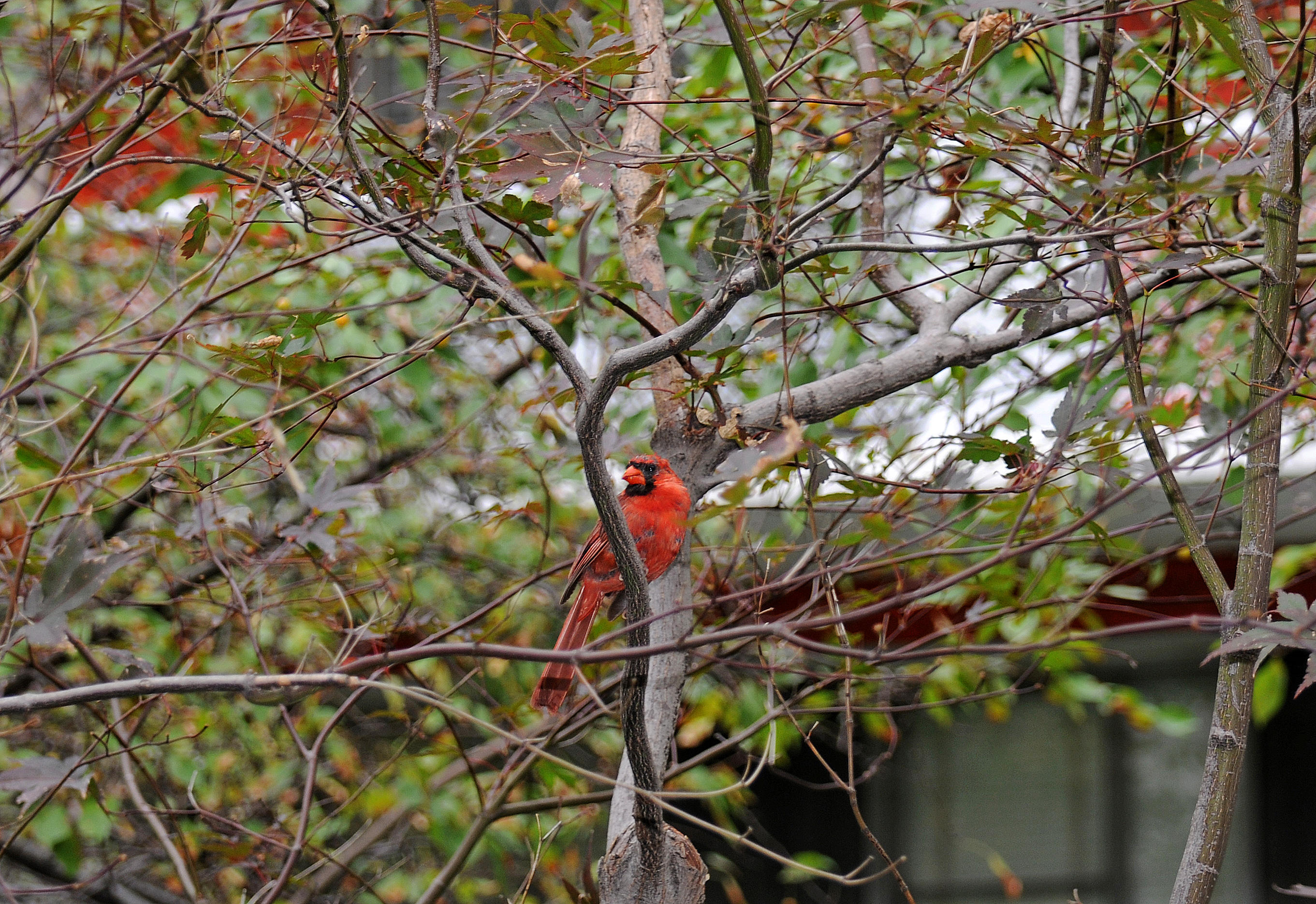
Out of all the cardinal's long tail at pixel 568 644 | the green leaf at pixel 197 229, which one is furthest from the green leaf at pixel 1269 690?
the green leaf at pixel 197 229

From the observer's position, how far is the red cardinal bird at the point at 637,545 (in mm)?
1979

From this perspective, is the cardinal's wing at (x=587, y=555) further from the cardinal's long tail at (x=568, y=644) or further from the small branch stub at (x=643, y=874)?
the small branch stub at (x=643, y=874)

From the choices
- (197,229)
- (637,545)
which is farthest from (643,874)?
(197,229)

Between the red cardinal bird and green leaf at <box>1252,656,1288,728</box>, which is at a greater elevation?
the red cardinal bird

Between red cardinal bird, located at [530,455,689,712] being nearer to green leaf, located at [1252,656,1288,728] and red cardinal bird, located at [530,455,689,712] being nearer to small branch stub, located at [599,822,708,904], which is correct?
small branch stub, located at [599,822,708,904]

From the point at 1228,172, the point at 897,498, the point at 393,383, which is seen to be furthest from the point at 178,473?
the point at 393,383

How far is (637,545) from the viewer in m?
1.85

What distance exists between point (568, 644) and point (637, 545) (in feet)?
1.86

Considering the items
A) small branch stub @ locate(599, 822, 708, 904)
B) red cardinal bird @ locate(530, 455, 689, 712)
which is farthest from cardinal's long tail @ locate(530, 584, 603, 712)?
small branch stub @ locate(599, 822, 708, 904)

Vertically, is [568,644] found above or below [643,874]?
above

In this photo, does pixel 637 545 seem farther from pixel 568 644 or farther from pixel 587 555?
pixel 568 644

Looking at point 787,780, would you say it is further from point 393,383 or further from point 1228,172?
point 1228,172

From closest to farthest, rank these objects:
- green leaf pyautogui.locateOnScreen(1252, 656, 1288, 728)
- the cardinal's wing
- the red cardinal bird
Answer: the red cardinal bird < the cardinal's wing < green leaf pyautogui.locateOnScreen(1252, 656, 1288, 728)

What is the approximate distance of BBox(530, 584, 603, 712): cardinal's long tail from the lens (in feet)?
6.97
